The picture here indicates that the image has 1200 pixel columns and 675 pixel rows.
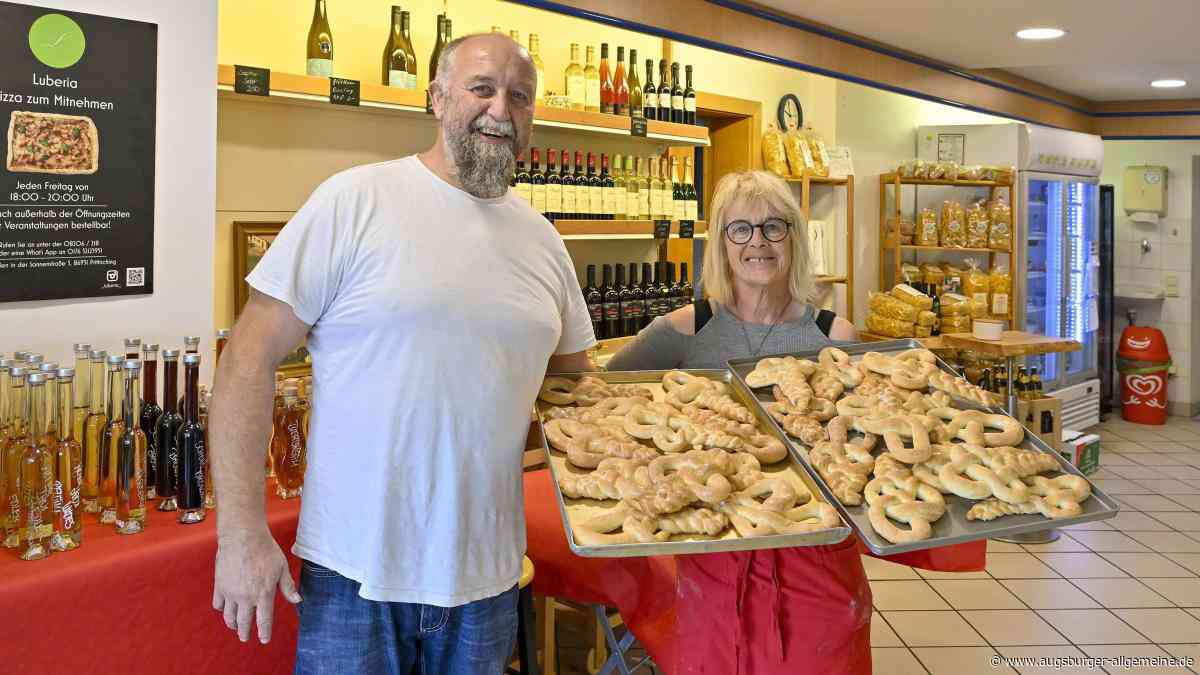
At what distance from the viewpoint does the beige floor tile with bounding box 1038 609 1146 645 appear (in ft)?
12.5

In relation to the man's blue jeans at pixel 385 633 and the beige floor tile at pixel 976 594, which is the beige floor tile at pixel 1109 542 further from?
the man's blue jeans at pixel 385 633

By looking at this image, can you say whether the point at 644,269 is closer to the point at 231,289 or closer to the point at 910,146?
the point at 231,289

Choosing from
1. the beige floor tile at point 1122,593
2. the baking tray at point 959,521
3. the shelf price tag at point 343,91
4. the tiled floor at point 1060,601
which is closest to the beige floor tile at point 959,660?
the tiled floor at point 1060,601

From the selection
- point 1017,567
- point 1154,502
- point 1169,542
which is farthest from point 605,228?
point 1154,502

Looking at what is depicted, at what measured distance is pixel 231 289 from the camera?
3326 millimetres

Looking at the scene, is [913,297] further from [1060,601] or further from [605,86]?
[605,86]

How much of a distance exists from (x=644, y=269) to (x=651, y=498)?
3384 millimetres

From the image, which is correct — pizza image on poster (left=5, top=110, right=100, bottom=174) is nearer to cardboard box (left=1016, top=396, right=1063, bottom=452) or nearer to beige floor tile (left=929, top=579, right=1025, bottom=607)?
beige floor tile (left=929, top=579, right=1025, bottom=607)

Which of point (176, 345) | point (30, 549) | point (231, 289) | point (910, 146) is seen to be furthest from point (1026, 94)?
point (30, 549)

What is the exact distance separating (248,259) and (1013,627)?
11.0 ft

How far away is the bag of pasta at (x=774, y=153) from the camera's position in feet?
18.4

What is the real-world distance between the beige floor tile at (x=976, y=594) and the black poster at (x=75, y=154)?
140 inches

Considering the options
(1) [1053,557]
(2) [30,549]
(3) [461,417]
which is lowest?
(1) [1053,557]

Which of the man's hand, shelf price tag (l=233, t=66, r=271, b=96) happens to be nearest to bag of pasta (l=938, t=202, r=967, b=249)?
shelf price tag (l=233, t=66, r=271, b=96)
